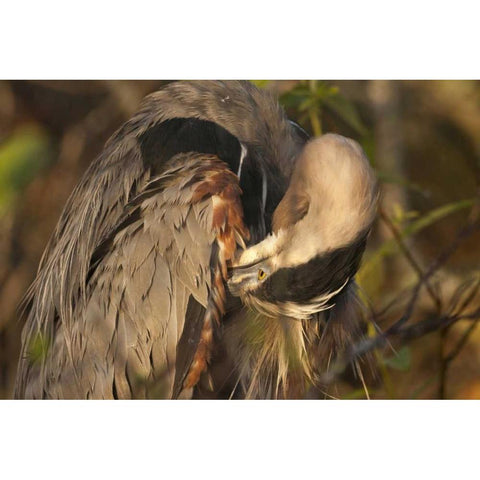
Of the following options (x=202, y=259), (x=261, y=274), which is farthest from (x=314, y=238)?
(x=202, y=259)

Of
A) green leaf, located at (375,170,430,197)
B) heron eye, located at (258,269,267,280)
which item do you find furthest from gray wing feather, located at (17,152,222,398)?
green leaf, located at (375,170,430,197)

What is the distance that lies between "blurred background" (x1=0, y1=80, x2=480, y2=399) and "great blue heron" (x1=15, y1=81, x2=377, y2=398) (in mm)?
50

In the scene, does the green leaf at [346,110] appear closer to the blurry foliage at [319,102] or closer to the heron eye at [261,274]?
the blurry foliage at [319,102]

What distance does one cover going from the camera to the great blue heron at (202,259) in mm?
1737

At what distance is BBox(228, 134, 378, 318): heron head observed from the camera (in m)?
1.67

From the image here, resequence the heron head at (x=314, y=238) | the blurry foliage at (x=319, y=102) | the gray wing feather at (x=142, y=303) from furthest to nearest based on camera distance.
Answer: the blurry foliage at (x=319, y=102), the gray wing feather at (x=142, y=303), the heron head at (x=314, y=238)

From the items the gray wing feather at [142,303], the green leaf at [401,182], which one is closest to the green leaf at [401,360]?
the green leaf at [401,182]

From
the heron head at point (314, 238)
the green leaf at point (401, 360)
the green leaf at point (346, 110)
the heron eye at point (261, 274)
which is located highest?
the green leaf at point (346, 110)

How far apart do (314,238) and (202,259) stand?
0.94ft

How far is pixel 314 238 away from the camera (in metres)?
1.67

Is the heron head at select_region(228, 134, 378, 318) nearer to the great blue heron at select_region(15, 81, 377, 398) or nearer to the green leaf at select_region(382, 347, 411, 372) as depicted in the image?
the great blue heron at select_region(15, 81, 377, 398)

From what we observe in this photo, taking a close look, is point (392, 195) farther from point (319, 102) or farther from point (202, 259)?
point (202, 259)
